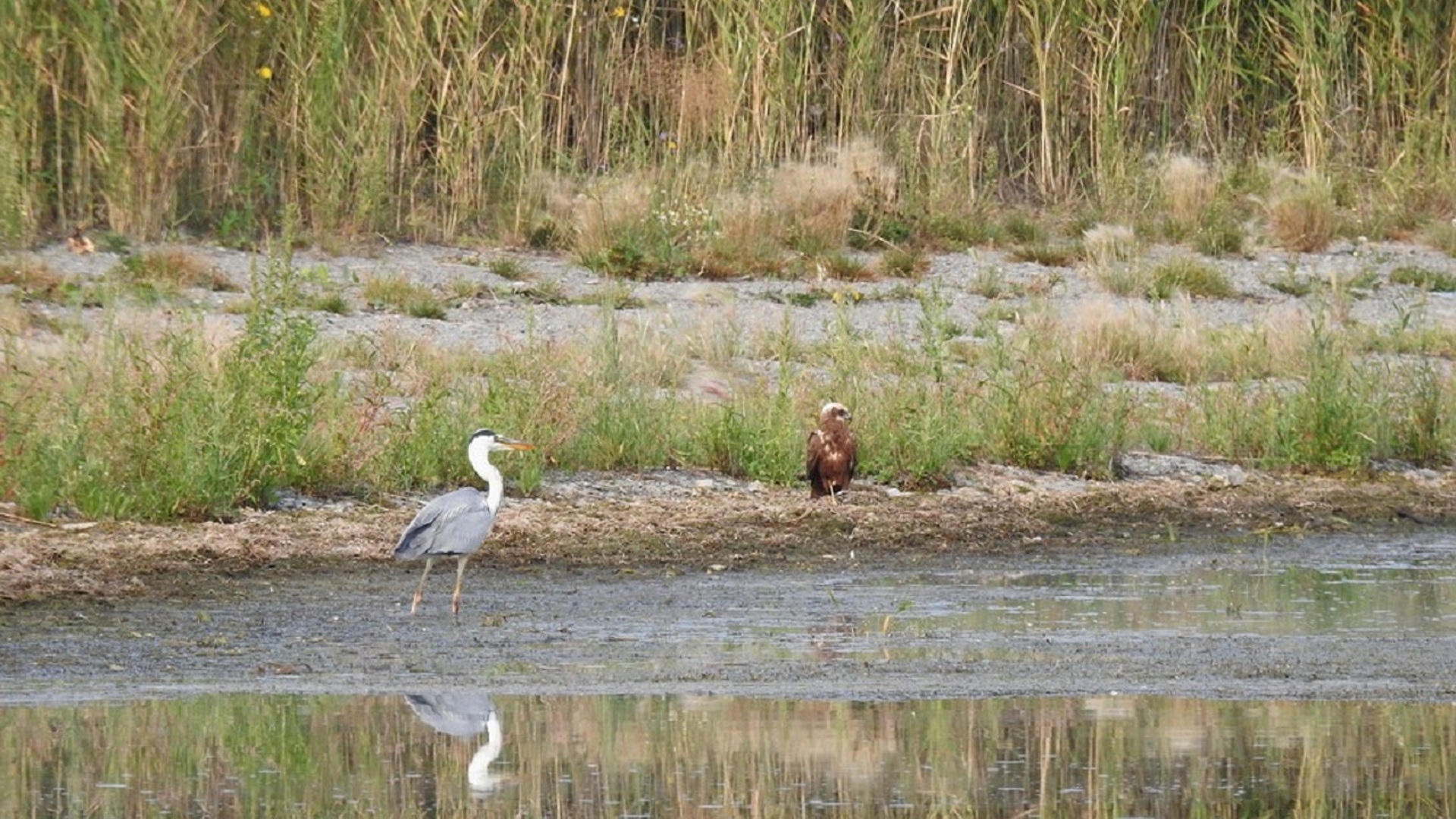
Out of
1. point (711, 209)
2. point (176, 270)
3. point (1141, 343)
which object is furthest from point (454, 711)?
point (711, 209)

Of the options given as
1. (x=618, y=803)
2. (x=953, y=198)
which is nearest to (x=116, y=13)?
(x=953, y=198)

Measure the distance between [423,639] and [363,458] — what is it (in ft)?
9.17

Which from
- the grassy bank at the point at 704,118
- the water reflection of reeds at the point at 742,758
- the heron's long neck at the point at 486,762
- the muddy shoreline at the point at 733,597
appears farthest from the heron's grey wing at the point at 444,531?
the grassy bank at the point at 704,118

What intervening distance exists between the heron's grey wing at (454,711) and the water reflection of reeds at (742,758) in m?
0.05

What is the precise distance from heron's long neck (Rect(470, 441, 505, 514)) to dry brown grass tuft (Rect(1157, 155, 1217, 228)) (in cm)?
990

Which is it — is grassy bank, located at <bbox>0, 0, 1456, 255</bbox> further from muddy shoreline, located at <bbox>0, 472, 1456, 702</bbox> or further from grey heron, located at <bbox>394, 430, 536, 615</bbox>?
grey heron, located at <bbox>394, 430, 536, 615</bbox>

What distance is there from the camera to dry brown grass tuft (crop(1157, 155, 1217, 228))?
19.6 meters

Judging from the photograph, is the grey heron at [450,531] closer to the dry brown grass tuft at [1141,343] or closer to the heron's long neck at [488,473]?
the heron's long neck at [488,473]

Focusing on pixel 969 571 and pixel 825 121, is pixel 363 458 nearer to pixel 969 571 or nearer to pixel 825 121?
pixel 969 571

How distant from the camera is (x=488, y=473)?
10648 millimetres

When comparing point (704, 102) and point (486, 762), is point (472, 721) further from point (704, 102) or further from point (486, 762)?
point (704, 102)

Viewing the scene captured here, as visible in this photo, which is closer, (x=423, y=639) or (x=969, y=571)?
(x=423, y=639)

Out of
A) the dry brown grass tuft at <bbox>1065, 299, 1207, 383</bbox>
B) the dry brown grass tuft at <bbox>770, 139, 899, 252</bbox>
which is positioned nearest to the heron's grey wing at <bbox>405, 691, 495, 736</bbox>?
the dry brown grass tuft at <bbox>1065, 299, 1207, 383</bbox>

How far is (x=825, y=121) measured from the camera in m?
20.0
